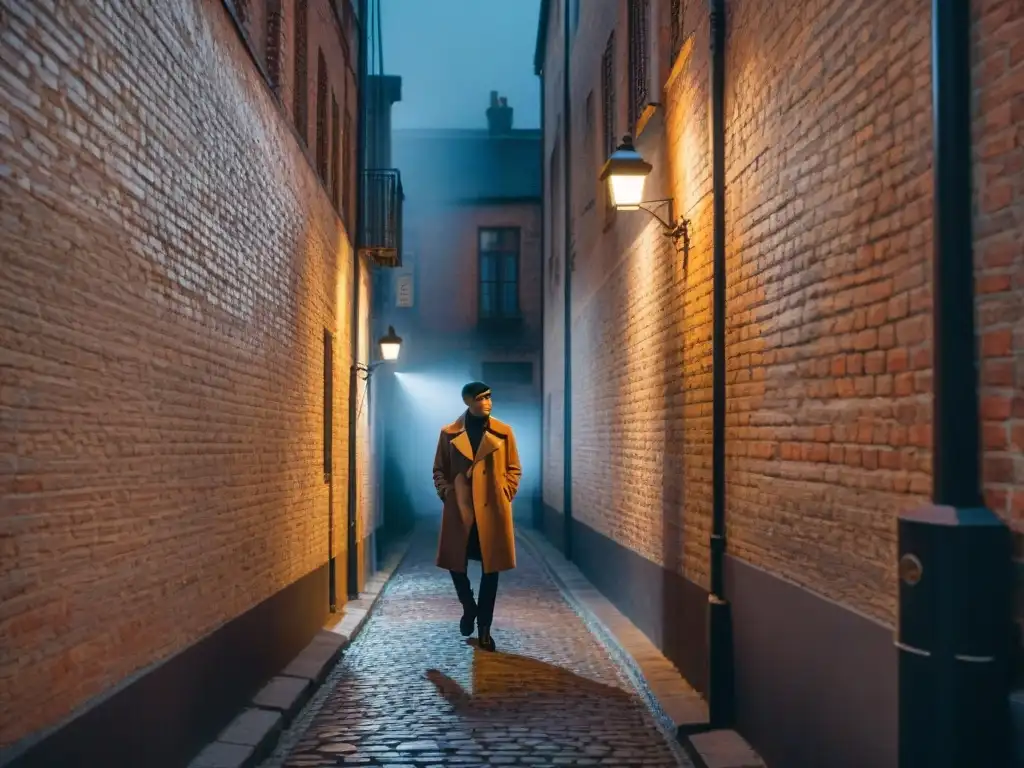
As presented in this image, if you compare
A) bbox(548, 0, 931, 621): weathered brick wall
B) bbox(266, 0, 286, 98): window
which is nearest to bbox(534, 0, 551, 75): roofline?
bbox(548, 0, 931, 621): weathered brick wall

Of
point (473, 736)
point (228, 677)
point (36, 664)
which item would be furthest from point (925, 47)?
point (228, 677)

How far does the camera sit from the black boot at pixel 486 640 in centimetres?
879

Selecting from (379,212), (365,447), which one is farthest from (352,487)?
(379,212)

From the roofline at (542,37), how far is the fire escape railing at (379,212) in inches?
299

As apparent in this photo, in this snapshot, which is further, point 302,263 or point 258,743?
point 302,263

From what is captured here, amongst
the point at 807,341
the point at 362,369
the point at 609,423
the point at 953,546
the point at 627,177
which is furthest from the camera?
the point at 362,369

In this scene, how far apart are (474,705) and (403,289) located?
2215 centimetres

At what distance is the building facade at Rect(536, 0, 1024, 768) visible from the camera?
335 cm

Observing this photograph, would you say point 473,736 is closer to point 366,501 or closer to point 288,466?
point 288,466

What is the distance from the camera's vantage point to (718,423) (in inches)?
260

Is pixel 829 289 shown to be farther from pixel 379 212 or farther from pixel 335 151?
pixel 379 212

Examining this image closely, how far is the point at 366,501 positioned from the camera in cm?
1425

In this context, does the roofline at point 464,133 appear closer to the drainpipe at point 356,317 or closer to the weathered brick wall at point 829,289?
the drainpipe at point 356,317

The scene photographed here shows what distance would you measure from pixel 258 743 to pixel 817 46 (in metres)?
4.34
